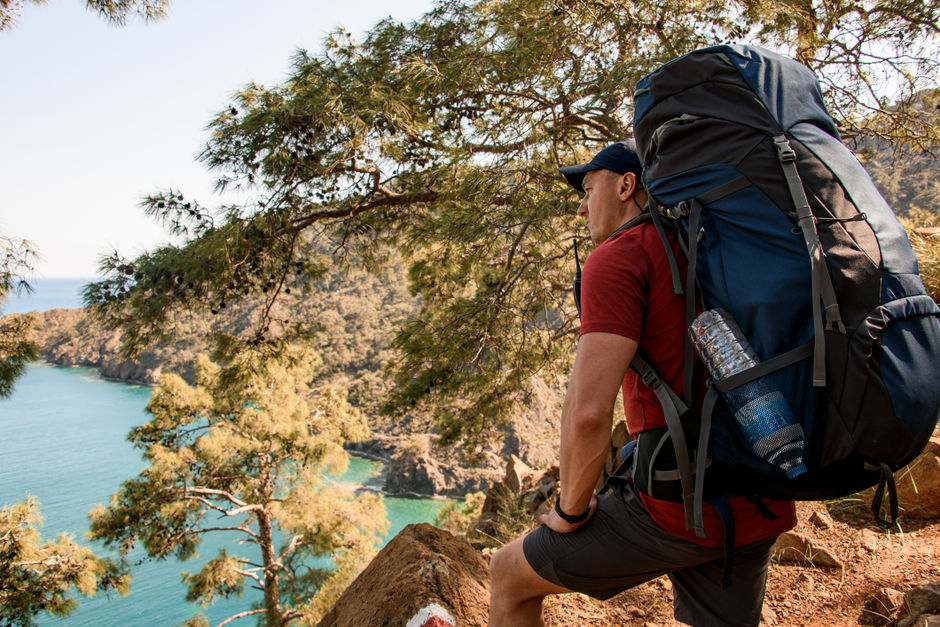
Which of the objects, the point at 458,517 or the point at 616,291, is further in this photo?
the point at 458,517

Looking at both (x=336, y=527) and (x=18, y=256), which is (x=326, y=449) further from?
(x=18, y=256)

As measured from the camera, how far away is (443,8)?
4117 millimetres

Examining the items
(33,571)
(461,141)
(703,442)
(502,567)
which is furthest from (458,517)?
(703,442)

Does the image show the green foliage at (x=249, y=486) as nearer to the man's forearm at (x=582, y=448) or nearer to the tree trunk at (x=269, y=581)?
the tree trunk at (x=269, y=581)

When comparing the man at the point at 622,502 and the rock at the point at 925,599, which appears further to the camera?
the rock at the point at 925,599

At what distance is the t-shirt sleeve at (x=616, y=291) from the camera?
2.90 feet

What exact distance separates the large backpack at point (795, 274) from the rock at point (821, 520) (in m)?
2.07

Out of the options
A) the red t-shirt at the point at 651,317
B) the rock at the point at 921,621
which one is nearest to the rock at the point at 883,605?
the rock at the point at 921,621

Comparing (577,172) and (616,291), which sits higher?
(577,172)

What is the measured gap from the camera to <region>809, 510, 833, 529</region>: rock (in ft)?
8.34

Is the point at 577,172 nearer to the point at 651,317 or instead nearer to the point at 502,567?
the point at 651,317

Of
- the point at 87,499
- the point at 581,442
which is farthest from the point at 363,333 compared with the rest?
the point at 581,442

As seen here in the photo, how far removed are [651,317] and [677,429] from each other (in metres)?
0.19

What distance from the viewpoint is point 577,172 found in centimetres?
115
